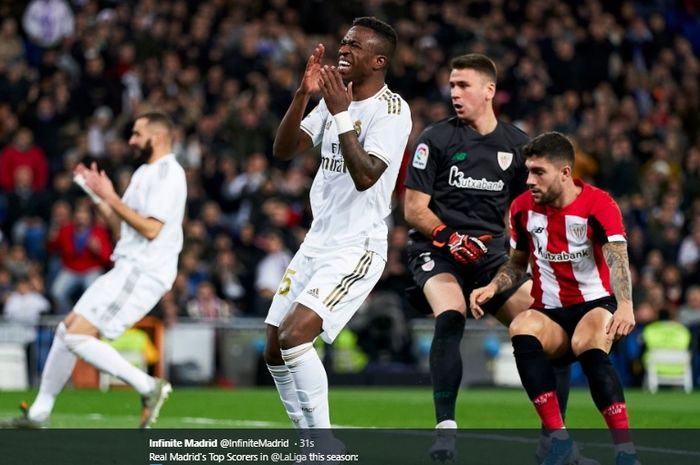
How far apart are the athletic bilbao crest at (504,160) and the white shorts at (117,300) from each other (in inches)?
121

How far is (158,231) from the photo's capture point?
36.2 ft

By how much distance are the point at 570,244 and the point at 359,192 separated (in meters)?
1.32

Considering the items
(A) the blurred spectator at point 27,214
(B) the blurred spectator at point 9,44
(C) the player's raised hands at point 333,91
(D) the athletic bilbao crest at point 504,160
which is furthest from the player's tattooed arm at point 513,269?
(B) the blurred spectator at point 9,44

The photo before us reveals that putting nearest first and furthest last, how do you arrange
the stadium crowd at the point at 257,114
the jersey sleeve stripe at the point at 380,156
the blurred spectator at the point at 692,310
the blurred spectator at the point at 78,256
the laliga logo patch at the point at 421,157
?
the jersey sleeve stripe at the point at 380,156 → the laliga logo patch at the point at 421,157 → the blurred spectator at the point at 78,256 → the stadium crowd at the point at 257,114 → the blurred spectator at the point at 692,310

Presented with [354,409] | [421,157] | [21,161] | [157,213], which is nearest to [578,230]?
[421,157]

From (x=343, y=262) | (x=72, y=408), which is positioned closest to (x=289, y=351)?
(x=343, y=262)

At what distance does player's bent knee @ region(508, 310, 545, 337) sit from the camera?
8.27 m

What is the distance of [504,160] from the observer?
9.62m

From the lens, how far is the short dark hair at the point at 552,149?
8.34 meters

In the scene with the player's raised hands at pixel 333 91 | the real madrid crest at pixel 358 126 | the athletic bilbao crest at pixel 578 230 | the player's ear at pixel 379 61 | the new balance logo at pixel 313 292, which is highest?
the player's ear at pixel 379 61

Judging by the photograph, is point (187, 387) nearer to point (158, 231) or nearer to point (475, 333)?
point (475, 333)

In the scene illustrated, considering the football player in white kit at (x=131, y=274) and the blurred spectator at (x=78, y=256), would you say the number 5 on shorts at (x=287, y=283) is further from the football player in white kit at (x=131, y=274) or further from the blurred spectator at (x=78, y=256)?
the blurred spectator at (x=78, y=256)

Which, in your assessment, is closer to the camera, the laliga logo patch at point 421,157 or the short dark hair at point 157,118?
the laliga logo patch at point 421,157

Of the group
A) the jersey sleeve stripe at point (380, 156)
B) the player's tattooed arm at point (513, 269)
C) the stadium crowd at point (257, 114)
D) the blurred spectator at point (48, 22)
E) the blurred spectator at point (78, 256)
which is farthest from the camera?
the blurred spectator at point (48, 22)
